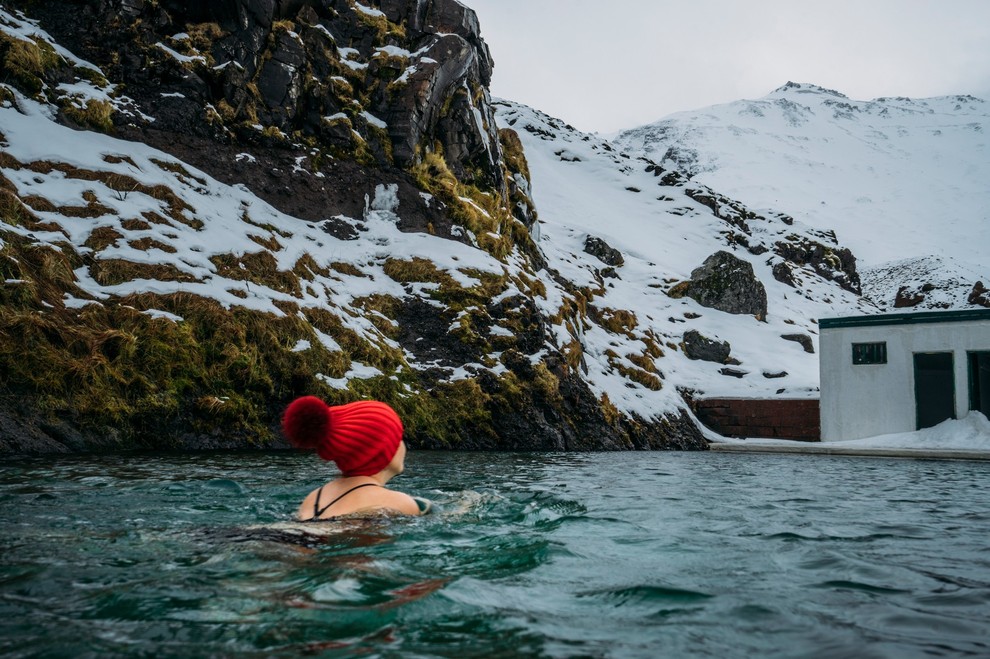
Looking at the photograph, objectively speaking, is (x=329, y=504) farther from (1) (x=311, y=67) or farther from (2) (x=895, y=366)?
(2) (x=895, y=366)

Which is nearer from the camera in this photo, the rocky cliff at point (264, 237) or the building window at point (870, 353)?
the rocky cliff at point (264, 237)

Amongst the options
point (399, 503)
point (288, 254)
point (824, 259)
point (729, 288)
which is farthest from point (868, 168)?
point (399, 503)

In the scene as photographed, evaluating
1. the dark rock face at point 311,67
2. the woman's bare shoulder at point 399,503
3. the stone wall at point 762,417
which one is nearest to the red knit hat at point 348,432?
the woman's bare shoulder at point 399,503

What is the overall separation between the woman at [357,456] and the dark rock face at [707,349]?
83.2ft

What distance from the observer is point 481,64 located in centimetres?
2380

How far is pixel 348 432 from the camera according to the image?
3.91 meters

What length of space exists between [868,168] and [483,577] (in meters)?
110

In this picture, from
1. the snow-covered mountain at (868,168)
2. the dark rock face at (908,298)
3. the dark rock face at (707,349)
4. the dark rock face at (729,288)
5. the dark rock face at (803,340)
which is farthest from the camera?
the snow-covered mountain at (868,168)

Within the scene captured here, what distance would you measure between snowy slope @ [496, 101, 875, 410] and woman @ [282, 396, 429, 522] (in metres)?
15.0

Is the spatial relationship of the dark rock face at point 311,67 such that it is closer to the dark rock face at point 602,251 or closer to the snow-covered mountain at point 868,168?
the dark rock face at point 602,251

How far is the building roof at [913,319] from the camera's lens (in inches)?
733

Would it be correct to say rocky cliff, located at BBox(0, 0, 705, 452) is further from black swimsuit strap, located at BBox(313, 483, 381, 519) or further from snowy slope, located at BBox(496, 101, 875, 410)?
A: black swimsuit strap, located at BBox(313, 483, 381, 519)

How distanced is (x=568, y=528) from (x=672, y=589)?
1833mm

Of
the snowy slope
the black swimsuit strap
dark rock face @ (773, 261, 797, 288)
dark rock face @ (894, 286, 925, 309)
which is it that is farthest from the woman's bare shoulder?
dark rock face @ (894, 286, 925, 309)
